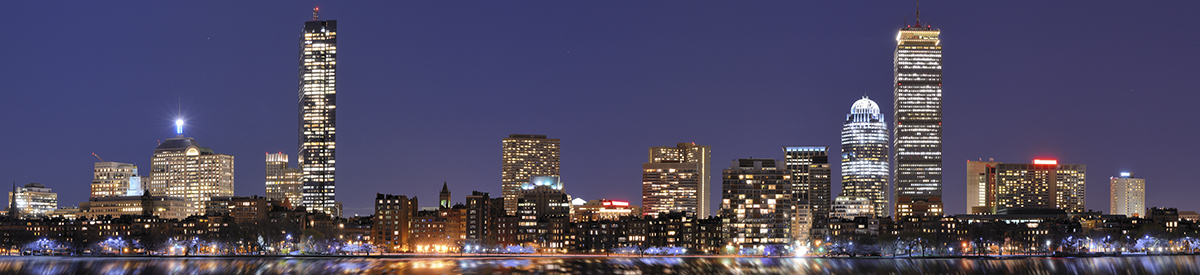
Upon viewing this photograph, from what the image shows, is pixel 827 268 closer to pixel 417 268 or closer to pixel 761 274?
pixel 761 274

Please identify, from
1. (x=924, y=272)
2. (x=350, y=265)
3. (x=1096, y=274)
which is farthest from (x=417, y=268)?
(x=1096, y=274)

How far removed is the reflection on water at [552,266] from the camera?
581 feet

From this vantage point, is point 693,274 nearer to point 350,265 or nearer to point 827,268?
point 827,268

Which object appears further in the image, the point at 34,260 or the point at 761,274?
the point at 34,260

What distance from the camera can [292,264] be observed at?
188750mm

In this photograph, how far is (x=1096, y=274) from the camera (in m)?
188

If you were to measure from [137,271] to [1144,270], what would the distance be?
137 m

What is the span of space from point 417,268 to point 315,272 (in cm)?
1287

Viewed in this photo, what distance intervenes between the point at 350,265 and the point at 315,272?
8.01 metres

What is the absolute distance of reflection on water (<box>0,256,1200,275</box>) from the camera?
177 m

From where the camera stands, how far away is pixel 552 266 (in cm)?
18012

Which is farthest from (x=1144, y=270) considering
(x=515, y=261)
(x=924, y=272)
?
(x=515, y=261)

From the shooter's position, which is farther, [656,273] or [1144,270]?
[1144,270]

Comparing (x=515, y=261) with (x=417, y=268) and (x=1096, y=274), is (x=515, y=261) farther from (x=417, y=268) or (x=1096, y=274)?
(x=1096, y=274)
